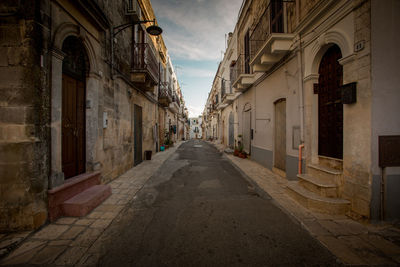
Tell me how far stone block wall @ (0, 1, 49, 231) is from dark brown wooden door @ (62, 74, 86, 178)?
1.03m

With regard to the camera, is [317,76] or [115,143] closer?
[317,76]

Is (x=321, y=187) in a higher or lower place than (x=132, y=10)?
lower

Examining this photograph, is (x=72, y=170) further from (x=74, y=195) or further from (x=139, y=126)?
(x=139, y=126)

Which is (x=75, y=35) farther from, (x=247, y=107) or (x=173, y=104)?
(x=173, y=104)

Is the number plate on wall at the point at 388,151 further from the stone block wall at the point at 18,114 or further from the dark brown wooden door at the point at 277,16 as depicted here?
the stone block wall at the point at 18,114

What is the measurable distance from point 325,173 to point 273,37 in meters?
4.24

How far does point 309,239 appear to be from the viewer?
246 cm

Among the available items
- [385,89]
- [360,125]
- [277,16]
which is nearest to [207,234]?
[360,125]

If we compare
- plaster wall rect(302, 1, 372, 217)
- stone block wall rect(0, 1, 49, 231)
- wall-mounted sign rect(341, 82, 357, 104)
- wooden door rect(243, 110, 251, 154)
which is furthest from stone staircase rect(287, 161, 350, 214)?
wooden door rect(243, 110, 251, 154)

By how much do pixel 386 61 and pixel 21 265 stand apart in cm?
627

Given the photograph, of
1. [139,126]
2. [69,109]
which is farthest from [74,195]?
[139,126]

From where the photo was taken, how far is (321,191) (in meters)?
3.51

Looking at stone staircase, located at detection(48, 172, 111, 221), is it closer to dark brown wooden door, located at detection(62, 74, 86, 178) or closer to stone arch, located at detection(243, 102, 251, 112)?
dark brown wooden door, located at detection(62, 74, 86, 178)

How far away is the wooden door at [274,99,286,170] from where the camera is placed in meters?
6.14
